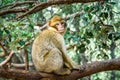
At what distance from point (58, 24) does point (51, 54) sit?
1.83 feet

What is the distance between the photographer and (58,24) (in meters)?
4.91

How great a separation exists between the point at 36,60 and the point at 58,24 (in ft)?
2.34

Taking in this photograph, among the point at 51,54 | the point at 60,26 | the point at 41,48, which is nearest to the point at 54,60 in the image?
the point at 51,54

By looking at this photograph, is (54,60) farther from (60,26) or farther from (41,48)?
(60,26)

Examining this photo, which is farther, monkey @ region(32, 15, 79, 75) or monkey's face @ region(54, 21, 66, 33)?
monkey's face @ region(54, 21, 66, 33)

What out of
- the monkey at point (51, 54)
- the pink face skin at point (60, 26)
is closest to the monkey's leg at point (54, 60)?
the monkey at point (51, 54)

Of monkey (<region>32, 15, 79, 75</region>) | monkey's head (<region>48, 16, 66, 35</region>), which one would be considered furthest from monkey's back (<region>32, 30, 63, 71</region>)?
monkey's head (<region>48, 16, 66, 35</region>)

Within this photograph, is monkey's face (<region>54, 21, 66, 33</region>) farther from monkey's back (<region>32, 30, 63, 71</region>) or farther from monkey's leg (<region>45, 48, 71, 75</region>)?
monkey's leg (<region>45, 48, 71, 75</region>)

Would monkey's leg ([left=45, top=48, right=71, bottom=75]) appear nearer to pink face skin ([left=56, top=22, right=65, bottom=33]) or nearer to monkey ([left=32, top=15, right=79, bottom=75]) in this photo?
monkey ([left=32, top=15, right=79, bottom=75])

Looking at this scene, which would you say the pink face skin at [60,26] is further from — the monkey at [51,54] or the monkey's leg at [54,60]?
the monkey's leg at [54,60]

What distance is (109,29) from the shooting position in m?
5.40

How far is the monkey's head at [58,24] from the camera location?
4.88 m

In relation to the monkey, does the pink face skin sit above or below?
above

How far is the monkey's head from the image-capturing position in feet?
16.0
